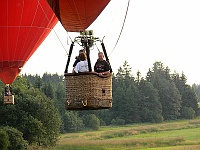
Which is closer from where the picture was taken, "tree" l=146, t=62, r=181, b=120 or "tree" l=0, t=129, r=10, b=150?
"tree" l=0, t=129, r=10, b=150

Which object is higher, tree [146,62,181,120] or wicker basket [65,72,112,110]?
tree [146,62,181,120]

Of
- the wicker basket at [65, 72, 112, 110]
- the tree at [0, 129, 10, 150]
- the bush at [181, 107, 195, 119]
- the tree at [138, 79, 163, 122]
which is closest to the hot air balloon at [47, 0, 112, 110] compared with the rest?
the wicker basket at [65, 72, 112, 110]

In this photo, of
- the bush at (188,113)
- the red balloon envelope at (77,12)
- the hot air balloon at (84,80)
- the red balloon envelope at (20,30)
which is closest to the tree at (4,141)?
the red balloon envelope at (20,30)

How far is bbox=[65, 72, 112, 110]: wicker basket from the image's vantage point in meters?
9.98

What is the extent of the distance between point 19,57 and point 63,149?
67.4 ft

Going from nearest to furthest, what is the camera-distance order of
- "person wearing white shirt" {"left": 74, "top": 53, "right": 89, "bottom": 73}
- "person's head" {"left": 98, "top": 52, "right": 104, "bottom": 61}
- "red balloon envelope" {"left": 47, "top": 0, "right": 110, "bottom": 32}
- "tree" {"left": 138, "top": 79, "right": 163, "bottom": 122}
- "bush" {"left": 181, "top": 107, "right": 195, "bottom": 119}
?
"person wearing white shirt" {"left": 74, "top": 53, "right": 89, "bottom": 73} < "person's head" {"left": 98, "top": 52, "right": 104, "bottom": 61} < "red balloon envelope" {"left": 47, "top": 0, "right": 110, "bottom": 32} < "tree" {"left": 138, "top": 79, "right": 163, "bottom": 122} < "bush" {"left": 181, "top": 107, "right": 195, "bottom": 119}

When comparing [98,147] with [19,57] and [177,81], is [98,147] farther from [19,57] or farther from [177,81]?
[177,81]

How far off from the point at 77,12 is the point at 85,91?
4.05 ft

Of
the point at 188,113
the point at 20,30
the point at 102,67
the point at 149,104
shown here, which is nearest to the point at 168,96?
the point at 188,113

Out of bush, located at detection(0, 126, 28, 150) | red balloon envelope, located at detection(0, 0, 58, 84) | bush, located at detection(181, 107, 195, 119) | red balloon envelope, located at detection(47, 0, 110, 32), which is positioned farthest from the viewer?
bush, located at detection(181, 107, 195, 119)

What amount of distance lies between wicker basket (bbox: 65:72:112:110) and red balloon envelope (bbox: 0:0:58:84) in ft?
Answer: 21.4

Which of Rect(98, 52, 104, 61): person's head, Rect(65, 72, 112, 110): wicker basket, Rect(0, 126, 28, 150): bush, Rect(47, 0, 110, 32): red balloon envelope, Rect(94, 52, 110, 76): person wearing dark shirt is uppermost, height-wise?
Rect(47, 0, 110, 32): red balloon envelope

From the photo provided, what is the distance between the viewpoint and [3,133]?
31281 millimetres

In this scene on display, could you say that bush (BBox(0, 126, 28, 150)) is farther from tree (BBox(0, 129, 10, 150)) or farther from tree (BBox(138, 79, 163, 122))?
tree (BBox(138, 79, 163, 122))
